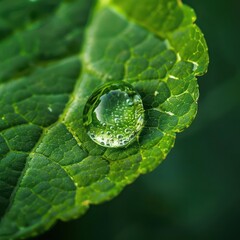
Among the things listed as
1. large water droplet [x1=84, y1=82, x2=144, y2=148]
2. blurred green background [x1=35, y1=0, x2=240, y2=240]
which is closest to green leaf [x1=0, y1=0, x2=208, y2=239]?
large water droplet [x1=84, y1=82, x2=144, y2=148]

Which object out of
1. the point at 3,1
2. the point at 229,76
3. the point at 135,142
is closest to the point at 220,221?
the point at 229,76

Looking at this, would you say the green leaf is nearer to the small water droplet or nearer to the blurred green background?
the small water droplet

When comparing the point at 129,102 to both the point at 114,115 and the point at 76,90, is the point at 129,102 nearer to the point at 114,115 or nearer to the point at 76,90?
the point at 114,115

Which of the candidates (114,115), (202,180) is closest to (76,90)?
(114,115)

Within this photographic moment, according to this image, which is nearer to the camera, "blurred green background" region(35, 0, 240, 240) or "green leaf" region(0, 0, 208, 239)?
"green leaf" region(0, 0, 208, 239)

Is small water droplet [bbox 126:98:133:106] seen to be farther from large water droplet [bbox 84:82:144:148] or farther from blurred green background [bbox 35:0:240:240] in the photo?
blurred green background [bbox 35:0:240:240]

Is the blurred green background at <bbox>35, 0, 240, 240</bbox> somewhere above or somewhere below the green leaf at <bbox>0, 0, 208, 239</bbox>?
below
